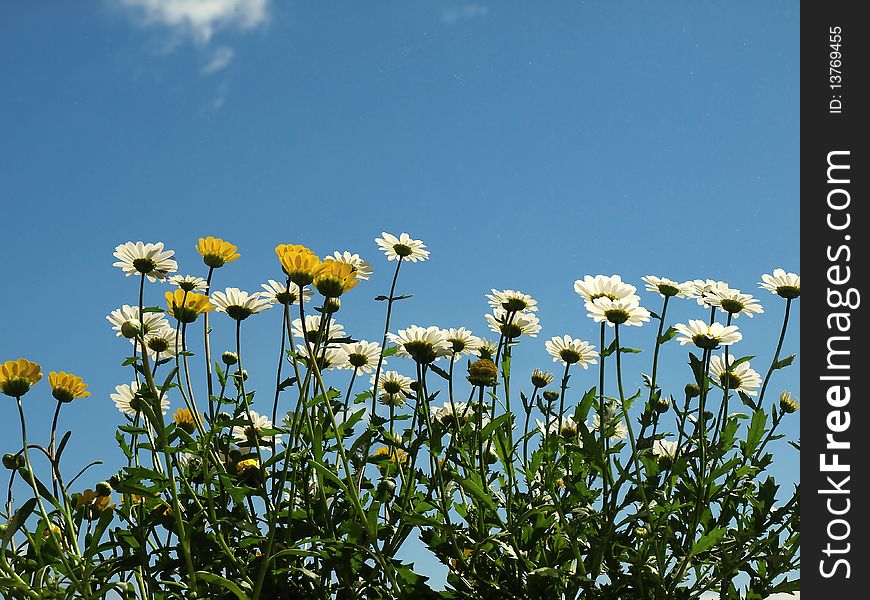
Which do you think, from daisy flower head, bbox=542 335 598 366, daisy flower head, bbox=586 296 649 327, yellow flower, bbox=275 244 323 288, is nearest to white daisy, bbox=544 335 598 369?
daisy flower head, bbox=542 335 598 366

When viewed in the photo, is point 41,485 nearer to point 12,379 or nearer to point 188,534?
point 12,379

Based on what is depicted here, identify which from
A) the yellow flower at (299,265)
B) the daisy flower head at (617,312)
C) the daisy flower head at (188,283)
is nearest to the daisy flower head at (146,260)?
the daisy flower head at (188,283)

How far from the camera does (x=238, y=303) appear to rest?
1882 millimetres

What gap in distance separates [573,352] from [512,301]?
215 millimetres

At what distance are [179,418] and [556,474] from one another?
0.89 meters

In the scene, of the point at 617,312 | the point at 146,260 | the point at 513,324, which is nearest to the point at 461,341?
the point at 513,324

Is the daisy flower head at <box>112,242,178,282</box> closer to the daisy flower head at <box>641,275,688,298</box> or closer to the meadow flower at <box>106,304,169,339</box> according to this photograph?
the meadow flower at <box>106,304,169,339</box>

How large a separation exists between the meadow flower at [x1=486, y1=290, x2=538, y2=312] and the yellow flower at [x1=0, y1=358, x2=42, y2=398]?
97 centimetres

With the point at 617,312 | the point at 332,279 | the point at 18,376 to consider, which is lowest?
the point at 18,376

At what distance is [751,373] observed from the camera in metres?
2.17

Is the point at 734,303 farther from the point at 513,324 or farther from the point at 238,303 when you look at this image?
the point at 238,303

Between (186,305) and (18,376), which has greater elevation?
(186,305)

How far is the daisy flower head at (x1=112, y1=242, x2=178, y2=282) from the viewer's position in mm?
1809
